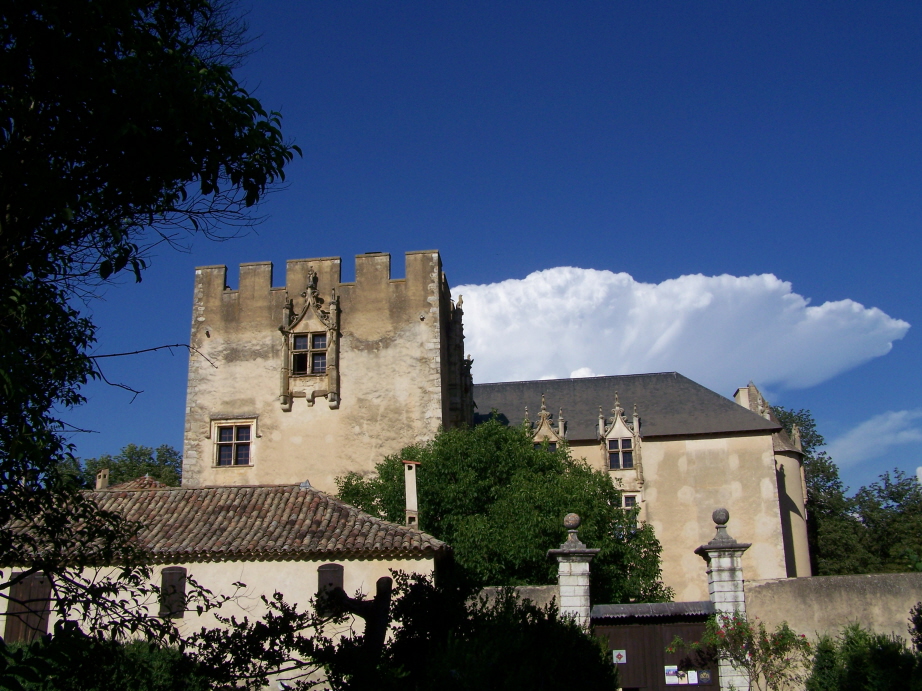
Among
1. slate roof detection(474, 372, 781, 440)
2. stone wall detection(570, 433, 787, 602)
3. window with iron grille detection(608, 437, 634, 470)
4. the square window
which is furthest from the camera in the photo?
window with iron grille detection(608, 437, 634, 470)

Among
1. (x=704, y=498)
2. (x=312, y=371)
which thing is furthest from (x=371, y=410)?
(x=704, y=498)

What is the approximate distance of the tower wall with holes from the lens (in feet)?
77.9

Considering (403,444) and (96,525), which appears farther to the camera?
(403,444)

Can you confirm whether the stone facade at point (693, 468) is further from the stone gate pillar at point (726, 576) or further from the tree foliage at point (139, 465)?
the tree foliage at point (139, 465)

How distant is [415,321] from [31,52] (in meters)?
19.2

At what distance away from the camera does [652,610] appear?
13578mm

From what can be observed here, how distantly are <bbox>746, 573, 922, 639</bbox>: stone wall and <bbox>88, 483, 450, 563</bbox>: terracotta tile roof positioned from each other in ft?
19.9

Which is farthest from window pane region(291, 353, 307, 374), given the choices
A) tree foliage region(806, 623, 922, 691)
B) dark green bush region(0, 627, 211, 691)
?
dark green bush region(0, 627, 211, 691)

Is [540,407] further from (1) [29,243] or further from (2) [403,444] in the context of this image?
(1) [29,243]

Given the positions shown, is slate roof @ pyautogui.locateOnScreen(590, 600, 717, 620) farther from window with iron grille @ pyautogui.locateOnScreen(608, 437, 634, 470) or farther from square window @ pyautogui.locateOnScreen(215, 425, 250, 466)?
window with iron grille @ pyautogui.locateOnScreen(608, 437, 634, 470)

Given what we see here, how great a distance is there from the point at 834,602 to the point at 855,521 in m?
31.0

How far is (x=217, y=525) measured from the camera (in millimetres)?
17594

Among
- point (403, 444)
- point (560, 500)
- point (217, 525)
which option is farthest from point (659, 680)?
point (403, 444)

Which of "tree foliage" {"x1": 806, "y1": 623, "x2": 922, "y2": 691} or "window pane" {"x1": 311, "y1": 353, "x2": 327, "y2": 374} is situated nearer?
"tree foliage" {"x1": 806, "y1": 623, "x2": 922, "y2": 691}
